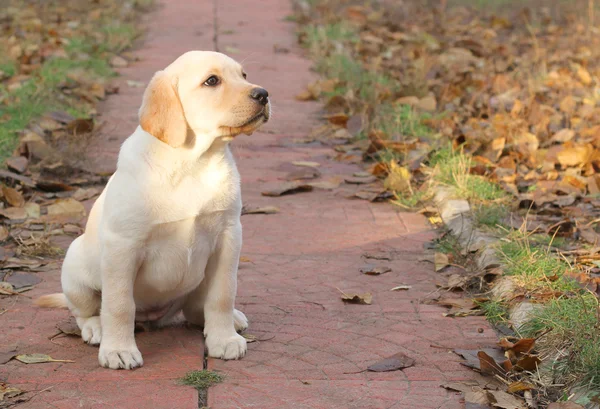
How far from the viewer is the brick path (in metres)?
3.26

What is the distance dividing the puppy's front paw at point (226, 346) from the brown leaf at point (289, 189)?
Result: 234 cm

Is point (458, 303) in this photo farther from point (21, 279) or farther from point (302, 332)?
point (21, 279)

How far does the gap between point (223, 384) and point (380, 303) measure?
111 cm

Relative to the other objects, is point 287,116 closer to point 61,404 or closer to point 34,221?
point 34,221

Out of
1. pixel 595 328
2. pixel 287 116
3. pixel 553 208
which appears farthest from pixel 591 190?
pixel 287 116

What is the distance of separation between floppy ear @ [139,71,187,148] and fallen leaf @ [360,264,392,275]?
149 cm

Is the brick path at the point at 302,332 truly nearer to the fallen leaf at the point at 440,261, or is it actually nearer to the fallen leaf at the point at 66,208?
the fallen leaf at the point at 440,261

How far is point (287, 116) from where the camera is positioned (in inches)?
310

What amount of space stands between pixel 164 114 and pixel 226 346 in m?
0.94

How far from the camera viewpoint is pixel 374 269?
463 cm

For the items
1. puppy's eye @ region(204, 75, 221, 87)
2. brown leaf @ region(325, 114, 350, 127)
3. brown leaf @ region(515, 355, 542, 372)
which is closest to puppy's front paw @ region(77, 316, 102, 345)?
puppy's eye @ region(204, 75, 221, 87)

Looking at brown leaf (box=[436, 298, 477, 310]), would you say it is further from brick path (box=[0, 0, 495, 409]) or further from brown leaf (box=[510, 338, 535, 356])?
brown leaf (box=[510, 338, 535, 356])

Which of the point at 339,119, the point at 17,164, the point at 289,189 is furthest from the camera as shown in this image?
the point at 339,119

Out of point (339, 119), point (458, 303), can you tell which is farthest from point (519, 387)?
point (339, 119)
